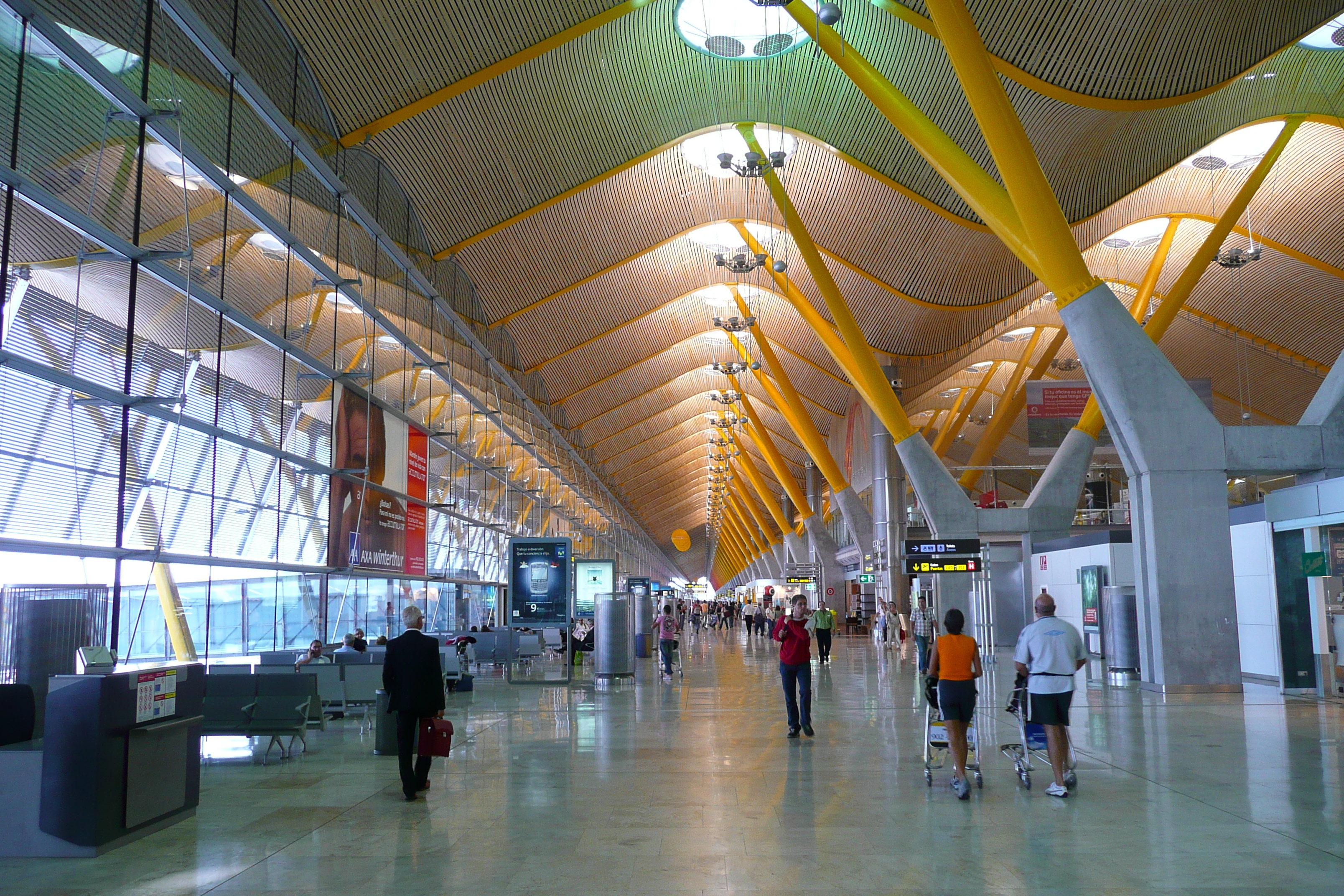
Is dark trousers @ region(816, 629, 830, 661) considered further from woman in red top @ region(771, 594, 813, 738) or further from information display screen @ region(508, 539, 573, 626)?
woman in red top @ region(771, 594, 813, 738)

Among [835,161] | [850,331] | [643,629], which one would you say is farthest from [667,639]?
[835,161]

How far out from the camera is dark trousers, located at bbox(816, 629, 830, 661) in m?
23.4

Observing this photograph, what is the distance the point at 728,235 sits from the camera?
3278cm

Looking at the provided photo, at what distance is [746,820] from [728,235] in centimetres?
2737

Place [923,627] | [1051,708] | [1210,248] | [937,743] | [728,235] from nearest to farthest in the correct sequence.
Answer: [1051,708] → [937,743] → [1210,248] → [923,627] → [728,235]

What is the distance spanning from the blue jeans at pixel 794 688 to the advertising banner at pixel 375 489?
8.29 metres

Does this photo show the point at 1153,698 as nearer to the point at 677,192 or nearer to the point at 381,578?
the point at 381,578

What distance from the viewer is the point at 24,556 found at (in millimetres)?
Result: 8891

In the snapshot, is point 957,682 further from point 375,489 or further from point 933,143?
point 375,489

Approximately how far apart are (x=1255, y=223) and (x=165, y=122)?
1174 inches

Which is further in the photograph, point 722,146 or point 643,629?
point 643,629

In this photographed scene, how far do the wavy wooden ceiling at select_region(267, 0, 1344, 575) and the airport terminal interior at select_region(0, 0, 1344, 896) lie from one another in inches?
4.3

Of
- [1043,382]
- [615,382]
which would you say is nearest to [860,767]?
[1043,382]

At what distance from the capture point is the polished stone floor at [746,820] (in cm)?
540
